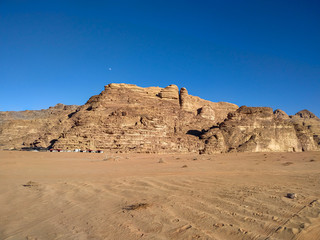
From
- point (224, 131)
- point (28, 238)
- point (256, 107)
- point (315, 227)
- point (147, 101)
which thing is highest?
point (147, 101)

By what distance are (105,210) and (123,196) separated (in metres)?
1.05

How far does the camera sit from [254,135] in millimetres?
32344

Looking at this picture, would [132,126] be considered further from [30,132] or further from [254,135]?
[30,132]

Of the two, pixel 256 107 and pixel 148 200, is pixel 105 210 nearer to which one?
pixel 148 200

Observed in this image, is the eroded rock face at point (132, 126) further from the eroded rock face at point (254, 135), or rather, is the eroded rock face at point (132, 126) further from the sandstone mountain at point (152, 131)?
the eroded rock face at point (254, 135)

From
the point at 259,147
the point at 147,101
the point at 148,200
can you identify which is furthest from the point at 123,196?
the point at 147,101

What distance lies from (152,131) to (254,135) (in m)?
16.8

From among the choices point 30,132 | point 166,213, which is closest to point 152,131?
point 30,132

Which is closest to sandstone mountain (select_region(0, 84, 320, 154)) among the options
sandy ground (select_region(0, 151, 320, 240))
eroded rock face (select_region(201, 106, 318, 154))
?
eroded rock face (select_region(201, 106, 318, 154))

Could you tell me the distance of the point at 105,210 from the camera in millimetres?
4340

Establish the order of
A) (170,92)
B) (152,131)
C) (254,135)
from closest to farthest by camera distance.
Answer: (254,135) < (152,131) < (170,92)

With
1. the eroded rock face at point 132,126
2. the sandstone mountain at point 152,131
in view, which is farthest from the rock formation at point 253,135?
the eroded rock face at point 132,126

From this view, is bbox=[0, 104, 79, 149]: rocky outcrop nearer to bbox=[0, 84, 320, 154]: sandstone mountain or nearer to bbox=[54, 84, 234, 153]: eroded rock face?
bbox=[0, 84, 320, 154]: sandstone mountain

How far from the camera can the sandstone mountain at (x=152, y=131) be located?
32.6m
